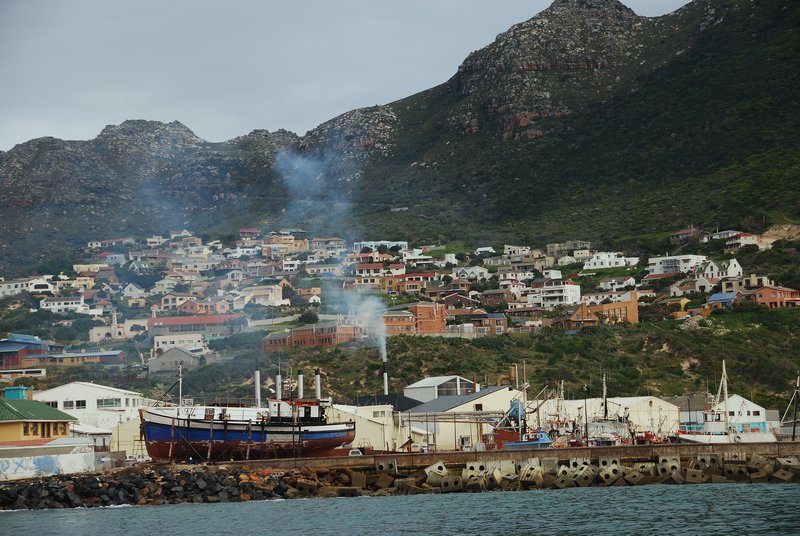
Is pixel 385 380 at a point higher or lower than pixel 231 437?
higher

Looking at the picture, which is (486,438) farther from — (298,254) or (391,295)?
(298,254)

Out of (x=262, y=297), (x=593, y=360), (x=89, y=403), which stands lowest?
(x=89, y=403)

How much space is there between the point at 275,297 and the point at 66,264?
5611 centimetres

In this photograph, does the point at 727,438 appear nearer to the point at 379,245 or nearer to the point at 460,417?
the point at 460,417

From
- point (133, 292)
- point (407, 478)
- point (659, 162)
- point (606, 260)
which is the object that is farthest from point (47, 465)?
point (659, 162)

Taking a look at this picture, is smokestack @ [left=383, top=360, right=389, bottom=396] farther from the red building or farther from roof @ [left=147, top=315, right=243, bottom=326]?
roof @ [left=147, top=315, right=243, bottom=326]

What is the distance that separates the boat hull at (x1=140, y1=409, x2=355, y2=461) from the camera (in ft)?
209

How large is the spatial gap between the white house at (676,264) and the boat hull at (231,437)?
75.2 meters

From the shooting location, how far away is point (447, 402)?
76188 mm

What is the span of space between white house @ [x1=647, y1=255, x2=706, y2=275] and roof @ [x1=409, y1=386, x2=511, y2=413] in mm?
60931

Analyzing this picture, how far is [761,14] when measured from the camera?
602ft

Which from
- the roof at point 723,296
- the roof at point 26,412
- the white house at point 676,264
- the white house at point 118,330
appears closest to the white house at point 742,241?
the white house at point 676,264

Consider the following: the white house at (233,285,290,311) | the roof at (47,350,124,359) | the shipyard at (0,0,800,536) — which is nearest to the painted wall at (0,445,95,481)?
the shipyard at (0,0,800,536)

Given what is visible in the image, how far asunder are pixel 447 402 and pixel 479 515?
1229 inches
